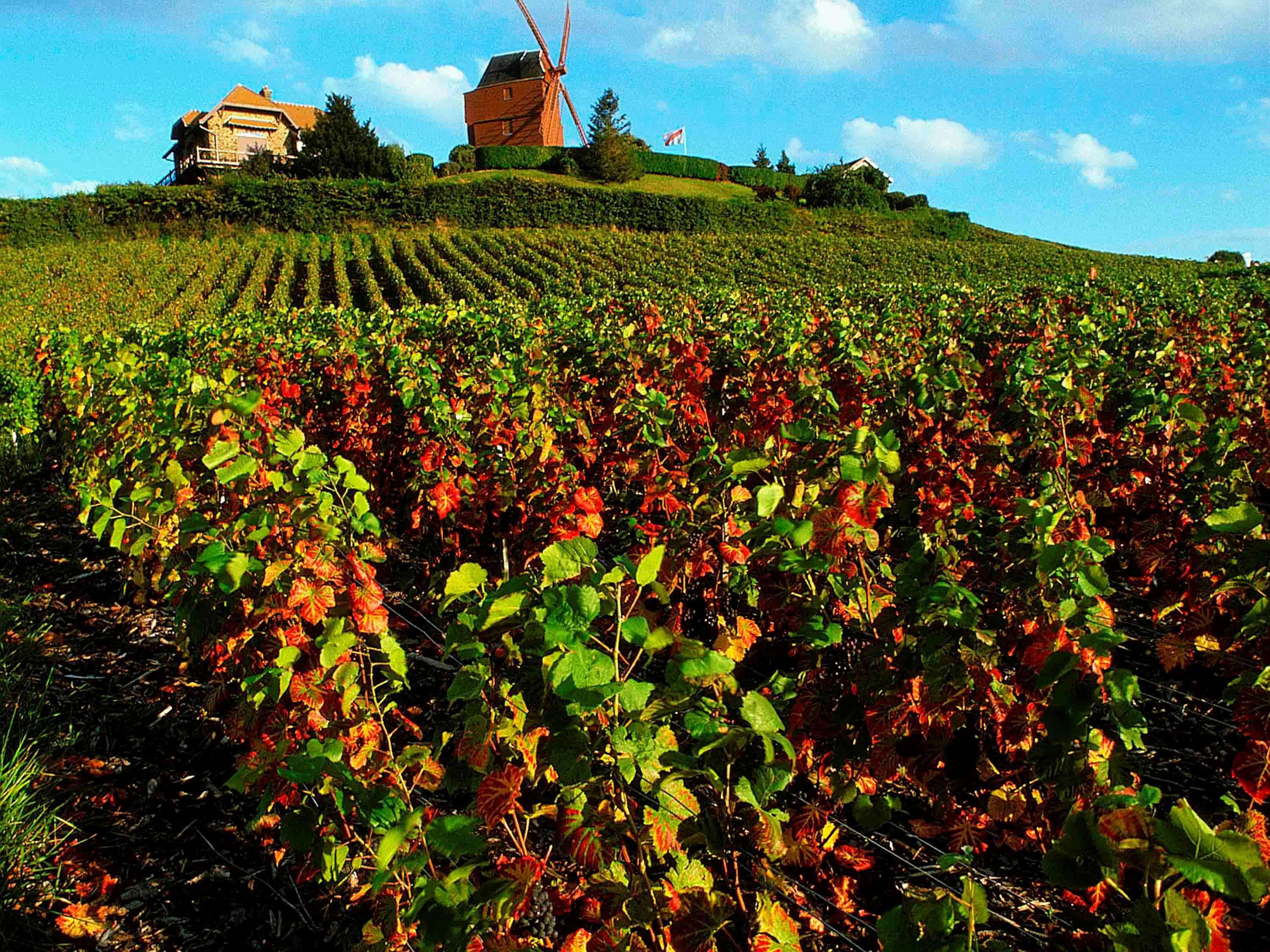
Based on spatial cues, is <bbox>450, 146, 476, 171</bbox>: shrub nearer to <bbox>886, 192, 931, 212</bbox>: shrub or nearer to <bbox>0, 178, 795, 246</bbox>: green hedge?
<bbox>0, 178, 795, 246</bbox>: green hedge

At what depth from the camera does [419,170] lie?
46.7 metres

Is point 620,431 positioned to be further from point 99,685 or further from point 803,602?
point 99,685

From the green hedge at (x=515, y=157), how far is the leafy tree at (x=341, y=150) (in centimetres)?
794

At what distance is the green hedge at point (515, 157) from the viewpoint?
55125 millimetres

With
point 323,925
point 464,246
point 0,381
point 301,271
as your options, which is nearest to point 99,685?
point 323,925

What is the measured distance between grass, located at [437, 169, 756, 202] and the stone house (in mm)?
15420

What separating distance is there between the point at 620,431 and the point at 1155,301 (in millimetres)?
9379

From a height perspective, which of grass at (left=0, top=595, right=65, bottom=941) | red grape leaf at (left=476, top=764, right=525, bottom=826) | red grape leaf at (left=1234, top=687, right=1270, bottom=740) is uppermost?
red grape leaf at (left=1234, top=687, right=1270, bottom=740)

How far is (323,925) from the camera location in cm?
242

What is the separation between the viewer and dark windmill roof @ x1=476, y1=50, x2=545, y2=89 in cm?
6275

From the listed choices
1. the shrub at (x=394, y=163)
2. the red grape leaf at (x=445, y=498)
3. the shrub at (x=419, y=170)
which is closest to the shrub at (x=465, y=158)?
the shrub at (x=419, y=170)

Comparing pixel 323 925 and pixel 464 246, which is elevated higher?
pixel 464 246

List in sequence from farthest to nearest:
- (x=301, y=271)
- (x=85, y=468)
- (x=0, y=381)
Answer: (x=301, y=271), (x=0, y=381), (x=85, y=468)

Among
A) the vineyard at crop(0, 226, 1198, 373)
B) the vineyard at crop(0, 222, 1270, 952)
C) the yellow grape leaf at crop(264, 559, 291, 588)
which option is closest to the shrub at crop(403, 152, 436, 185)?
the vineyard at crop(0, 226, 1198, 373)
